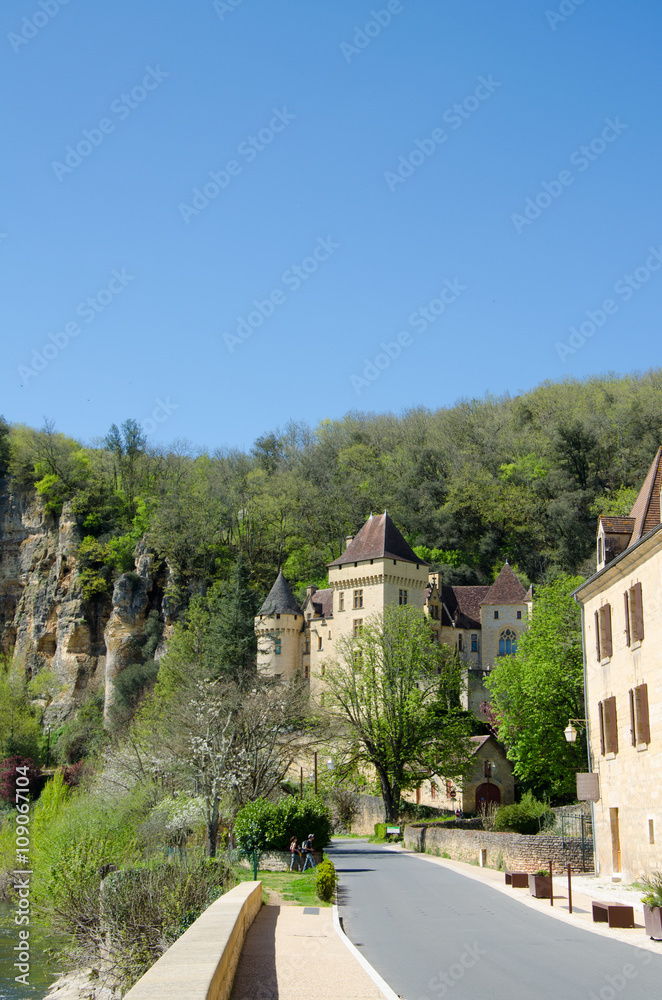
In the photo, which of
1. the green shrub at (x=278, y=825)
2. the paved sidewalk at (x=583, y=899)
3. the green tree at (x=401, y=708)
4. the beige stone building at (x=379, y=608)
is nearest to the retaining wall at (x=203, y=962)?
the paved sidewalk at (x=583, y=899)

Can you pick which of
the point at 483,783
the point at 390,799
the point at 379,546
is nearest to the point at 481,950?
the point at 390,799

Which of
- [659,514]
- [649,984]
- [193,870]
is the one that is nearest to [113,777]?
[193,870]

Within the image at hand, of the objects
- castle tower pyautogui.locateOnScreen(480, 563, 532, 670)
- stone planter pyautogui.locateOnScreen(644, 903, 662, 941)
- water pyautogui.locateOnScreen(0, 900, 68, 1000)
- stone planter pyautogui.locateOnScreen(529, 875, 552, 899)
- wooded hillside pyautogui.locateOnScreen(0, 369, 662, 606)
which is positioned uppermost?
wooded hillside pyautogui.locateOnScreen(0, 369, 662, 606)

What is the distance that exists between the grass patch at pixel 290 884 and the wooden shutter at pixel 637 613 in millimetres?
9590

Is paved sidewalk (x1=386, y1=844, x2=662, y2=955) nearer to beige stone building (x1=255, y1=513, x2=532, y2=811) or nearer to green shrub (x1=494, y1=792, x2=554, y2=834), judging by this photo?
green shrub (x1=494, y1=792, x2=554, y2=834)

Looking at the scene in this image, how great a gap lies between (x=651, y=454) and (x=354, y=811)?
1488 inches

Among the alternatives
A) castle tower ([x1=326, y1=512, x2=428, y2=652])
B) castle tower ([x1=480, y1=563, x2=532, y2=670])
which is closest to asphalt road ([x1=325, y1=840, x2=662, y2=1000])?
castle tower ([x1=326, y1=512, x2=428, y2=652])

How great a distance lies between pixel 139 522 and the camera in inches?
3275

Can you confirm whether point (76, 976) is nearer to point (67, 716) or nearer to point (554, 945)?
point (554, 945)

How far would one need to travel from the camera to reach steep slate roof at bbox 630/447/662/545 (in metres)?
23.5

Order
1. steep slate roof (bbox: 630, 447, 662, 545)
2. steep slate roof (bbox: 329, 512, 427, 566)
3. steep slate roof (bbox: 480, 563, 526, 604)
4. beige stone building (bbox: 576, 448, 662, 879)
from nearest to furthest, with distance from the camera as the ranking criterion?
1. beige stone building (bbox: 576, 448, 662, 879)
2. steep slate roof (bbox: 630, 447, 662, 545)
3. steep slate roof (bbox: 329, 512, 427, 566)
4. steep slate roof (bbox: 480, 563, 526, 604)

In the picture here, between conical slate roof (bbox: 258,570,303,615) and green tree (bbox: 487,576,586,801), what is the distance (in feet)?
83.0

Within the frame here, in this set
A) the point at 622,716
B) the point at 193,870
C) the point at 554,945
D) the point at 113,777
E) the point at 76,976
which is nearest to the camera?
the point at 554,945

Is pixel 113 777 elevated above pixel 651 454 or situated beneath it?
situated beneath
